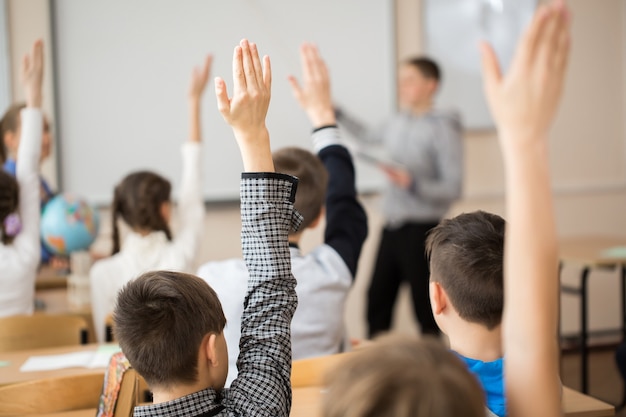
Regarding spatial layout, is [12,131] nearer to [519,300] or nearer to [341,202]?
[341,202]

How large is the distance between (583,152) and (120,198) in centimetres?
331

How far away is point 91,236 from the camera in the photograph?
3.16 m

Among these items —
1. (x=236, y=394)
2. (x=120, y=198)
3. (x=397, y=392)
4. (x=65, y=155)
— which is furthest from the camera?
(x=65, y=155)

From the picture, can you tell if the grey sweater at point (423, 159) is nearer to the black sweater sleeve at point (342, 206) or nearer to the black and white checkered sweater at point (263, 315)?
the black sweater sleeve at point (342, 206)

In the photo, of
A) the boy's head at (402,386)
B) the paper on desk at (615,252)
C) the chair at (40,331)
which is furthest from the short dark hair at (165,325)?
the paper on desk at (615,252)

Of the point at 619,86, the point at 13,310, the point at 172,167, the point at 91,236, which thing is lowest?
the point at 13,310

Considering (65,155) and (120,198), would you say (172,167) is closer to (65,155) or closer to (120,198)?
(65,155)

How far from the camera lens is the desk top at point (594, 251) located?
3.39 meters

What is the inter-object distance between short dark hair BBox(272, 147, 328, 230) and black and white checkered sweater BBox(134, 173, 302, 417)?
0.74 meters

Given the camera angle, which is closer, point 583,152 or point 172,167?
point 172,167

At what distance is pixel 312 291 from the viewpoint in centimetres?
195

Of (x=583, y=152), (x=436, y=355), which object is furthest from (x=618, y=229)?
(x=436, y=355)

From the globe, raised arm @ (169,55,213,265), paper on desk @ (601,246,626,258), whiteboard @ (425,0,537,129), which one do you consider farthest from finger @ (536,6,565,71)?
whiteboard @ (425,0,537,129)

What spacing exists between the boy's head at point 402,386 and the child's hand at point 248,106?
1.73 ft
